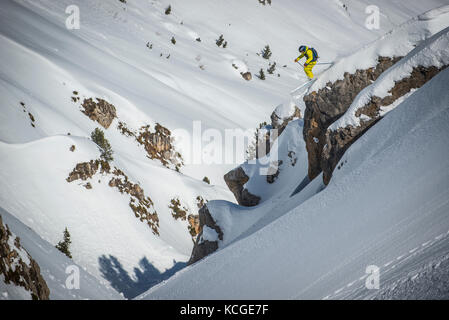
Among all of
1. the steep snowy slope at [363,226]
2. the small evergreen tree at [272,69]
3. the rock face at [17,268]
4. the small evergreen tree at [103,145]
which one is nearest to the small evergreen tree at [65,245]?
the small evergreen tree at [103,145]

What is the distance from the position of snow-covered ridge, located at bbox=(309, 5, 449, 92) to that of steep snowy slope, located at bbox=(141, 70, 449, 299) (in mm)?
2996

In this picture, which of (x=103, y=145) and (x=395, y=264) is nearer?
(x=395, y=264)

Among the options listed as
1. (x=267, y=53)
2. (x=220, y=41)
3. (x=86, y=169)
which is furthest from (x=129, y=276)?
(x=267, y=53)

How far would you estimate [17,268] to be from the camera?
5.80 metres

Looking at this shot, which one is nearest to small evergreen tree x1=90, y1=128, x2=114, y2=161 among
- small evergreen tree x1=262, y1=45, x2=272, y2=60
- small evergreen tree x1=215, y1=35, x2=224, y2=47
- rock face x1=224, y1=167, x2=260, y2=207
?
rock face x1=224, y1=167, x2=260, y2=207

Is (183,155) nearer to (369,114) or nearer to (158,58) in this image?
(158,58)

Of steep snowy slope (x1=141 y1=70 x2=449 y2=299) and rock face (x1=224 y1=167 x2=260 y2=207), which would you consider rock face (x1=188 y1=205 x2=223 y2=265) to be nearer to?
rock face (x1=224 y1=167 x2=260 y2=207)

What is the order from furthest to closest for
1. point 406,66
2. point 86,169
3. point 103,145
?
point 103,145, point 86,169, point 406,66

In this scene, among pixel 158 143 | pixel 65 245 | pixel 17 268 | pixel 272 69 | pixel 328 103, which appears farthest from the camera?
pixel 272 69

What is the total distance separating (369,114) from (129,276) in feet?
48.2

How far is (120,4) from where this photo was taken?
5069cm

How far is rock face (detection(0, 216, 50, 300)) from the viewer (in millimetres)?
5496

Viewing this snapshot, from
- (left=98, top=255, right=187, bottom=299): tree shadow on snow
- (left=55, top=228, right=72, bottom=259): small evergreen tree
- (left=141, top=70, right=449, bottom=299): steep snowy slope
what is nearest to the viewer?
(left=141, top=70, right=449, bottom=299): steep snowy slope
